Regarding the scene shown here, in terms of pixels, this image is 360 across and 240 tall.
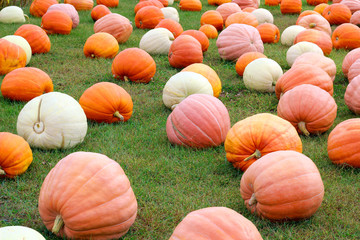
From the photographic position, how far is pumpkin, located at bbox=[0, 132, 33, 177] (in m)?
3.57

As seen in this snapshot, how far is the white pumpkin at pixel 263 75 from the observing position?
5.93m

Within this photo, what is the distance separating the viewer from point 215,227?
2357mm

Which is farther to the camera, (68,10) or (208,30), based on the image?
(68,10)

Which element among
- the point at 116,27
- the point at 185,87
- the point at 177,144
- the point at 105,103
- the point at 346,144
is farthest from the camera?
the point at 116,27

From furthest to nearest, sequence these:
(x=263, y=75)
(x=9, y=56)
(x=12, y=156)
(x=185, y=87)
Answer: (x=9, y=56) < (x=263, y=75) < (x=185, y=87) < (x=12, y=156)

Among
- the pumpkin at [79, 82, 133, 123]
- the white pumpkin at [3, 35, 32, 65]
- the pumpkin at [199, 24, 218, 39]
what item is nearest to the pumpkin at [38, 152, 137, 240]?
the pumpkin at [79, 82, 133, 123]

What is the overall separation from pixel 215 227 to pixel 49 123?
2361 millimetres

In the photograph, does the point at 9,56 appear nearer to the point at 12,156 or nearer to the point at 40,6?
the point at 12,156

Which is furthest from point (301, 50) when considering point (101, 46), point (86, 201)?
point (86, 201)

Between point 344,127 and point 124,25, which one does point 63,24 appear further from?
point 344,127

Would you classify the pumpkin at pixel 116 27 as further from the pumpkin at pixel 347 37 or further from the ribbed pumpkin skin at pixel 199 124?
the ribbed pumpkin skin at pixel 199 124

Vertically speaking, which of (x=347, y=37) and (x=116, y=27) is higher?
(x=347, y=37)

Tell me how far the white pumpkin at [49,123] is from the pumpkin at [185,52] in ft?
9.60

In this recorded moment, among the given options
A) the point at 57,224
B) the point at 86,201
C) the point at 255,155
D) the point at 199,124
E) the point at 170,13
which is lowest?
the point at 170,13
